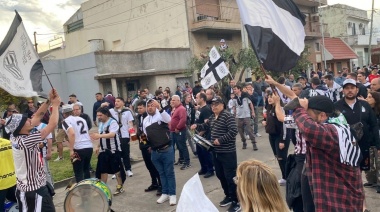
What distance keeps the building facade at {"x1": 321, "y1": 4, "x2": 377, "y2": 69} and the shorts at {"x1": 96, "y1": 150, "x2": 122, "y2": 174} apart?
128 ft

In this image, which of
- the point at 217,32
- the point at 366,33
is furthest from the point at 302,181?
the point at 366,33

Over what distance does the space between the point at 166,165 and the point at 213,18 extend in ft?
64.4

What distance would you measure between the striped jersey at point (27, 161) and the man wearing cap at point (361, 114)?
4.27m

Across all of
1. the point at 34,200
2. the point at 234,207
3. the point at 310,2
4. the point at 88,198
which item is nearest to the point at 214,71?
the point at 234,207

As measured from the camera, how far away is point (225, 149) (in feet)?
19.7

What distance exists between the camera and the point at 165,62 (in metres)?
22.5

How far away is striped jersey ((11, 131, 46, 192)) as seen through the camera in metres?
4.34

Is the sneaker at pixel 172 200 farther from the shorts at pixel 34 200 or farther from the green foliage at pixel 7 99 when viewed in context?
the green foliage at pixel 7 99

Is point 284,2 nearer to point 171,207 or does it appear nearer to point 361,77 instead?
point 171,207

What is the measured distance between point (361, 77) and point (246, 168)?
28.7 ft

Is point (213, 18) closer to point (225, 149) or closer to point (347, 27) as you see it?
point (225, 149)

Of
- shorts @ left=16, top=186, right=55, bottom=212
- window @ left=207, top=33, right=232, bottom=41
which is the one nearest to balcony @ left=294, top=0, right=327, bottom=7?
window @ left=207, top=33, right=232, bottom=41

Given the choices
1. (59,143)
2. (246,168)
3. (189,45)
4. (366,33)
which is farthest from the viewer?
(366,33)

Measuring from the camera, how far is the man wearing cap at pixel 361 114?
225 inches
